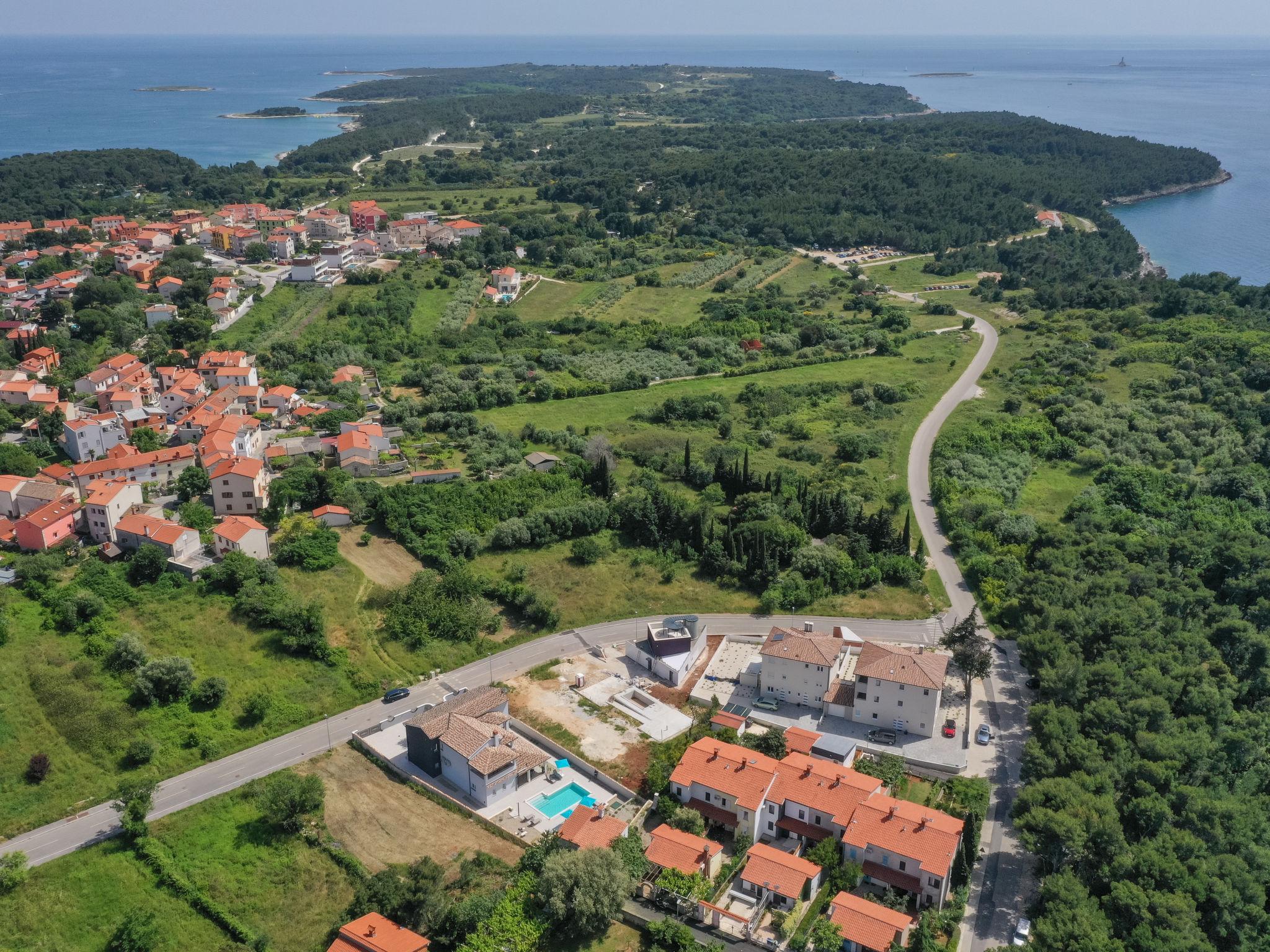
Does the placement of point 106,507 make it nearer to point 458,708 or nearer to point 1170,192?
point 458,708

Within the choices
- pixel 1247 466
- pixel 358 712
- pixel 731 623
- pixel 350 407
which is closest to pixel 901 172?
pixel 1247 466

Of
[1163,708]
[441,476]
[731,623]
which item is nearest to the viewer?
[1163,708]

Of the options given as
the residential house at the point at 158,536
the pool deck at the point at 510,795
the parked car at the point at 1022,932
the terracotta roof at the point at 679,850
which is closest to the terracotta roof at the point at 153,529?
the residential house at the point at 158,536

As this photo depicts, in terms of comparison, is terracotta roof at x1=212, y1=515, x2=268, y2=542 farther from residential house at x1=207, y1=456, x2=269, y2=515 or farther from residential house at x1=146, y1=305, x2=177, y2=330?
residential house at x1=146, y1=305, x2=177, y2=330

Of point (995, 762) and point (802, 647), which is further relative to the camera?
point (802, 647)

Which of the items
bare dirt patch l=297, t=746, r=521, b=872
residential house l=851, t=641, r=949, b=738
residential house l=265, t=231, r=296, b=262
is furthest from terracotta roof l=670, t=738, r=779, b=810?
residential house l=265, t=231, r=296, b=262

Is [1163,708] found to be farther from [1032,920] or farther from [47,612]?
[47,612]

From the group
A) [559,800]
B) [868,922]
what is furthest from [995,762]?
[559,800]
